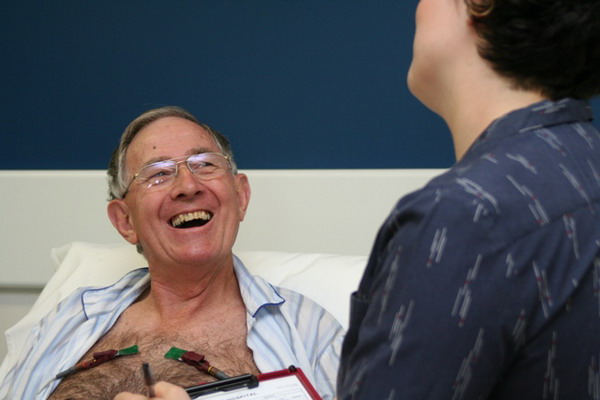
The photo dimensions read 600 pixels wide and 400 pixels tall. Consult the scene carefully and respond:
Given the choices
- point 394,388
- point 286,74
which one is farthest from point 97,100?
point 394,388

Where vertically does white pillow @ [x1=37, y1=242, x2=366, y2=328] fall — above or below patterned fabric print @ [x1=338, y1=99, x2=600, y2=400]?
above

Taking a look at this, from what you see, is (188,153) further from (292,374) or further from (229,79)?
(292,374)

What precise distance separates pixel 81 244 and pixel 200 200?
2.20 ft

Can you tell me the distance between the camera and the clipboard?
136 centimetres

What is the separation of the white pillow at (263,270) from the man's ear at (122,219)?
0.26 meters

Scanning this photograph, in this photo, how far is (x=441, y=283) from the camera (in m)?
Result: 0.67

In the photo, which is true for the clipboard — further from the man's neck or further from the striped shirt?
the man's neck

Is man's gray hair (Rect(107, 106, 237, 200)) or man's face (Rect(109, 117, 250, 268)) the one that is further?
man's gray hair (Rect(107, 106, 237, 200))

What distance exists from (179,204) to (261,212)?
1.62ft

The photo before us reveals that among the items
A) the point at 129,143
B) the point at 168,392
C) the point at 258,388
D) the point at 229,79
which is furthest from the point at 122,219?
the point at 168,392

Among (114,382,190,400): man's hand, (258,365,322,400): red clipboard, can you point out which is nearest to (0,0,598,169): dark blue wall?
(258,365,322,400): red clipboard

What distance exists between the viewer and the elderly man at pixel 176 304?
1634 millimetres

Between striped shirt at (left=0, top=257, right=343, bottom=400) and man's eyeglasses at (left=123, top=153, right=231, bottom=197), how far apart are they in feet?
0.83

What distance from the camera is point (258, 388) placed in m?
1.39
